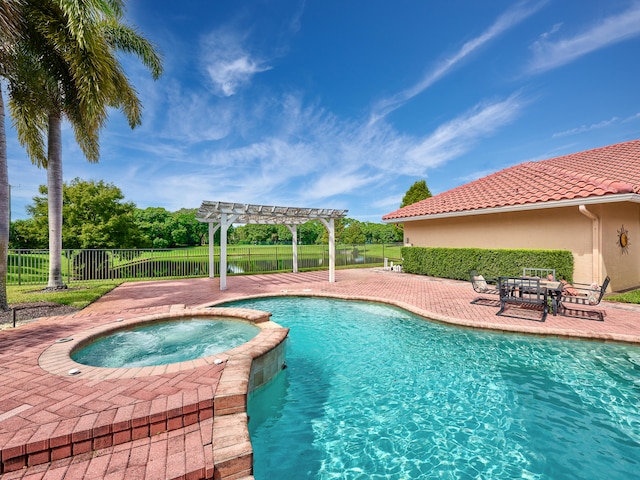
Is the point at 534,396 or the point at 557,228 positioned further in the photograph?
the point at 557,228

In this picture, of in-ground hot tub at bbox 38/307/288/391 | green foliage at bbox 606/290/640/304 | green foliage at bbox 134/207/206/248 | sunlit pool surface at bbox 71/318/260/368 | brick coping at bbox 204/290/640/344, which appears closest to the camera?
in-ground hot tub at bbox 38/307/288/391

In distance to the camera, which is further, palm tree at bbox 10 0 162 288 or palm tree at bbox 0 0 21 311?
palm tree at bbox 10 0 162 288

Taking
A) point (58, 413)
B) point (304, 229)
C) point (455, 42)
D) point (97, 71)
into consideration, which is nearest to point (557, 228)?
point (455, 42)

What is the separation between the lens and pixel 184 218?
196 feet

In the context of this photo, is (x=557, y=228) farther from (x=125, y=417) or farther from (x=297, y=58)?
(x=297, y=58)

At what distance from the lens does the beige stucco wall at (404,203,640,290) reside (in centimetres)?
952

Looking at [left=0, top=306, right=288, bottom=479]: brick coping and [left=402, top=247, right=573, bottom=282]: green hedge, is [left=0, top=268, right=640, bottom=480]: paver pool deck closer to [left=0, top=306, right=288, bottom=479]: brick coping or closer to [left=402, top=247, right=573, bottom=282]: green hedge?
[left=0, top=306, right=288, bottom=479]: brick coping

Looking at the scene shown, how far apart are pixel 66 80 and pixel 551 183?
19117 millimetres

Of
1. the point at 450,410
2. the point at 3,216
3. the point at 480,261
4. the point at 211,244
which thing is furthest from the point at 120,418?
the point at 480,261

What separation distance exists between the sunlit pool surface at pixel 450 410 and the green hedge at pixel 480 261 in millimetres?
5414

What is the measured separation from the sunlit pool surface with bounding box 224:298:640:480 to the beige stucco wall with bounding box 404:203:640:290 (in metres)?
5.53

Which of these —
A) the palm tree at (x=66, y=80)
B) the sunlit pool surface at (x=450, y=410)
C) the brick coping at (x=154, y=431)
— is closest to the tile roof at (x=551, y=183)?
the sunlit pool surface at (x=450, y=410)

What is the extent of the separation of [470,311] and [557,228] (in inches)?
240

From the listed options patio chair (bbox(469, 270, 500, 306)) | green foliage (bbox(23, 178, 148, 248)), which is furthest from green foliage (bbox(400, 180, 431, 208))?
green foliage (bbox(23, 178, 148, 248))
